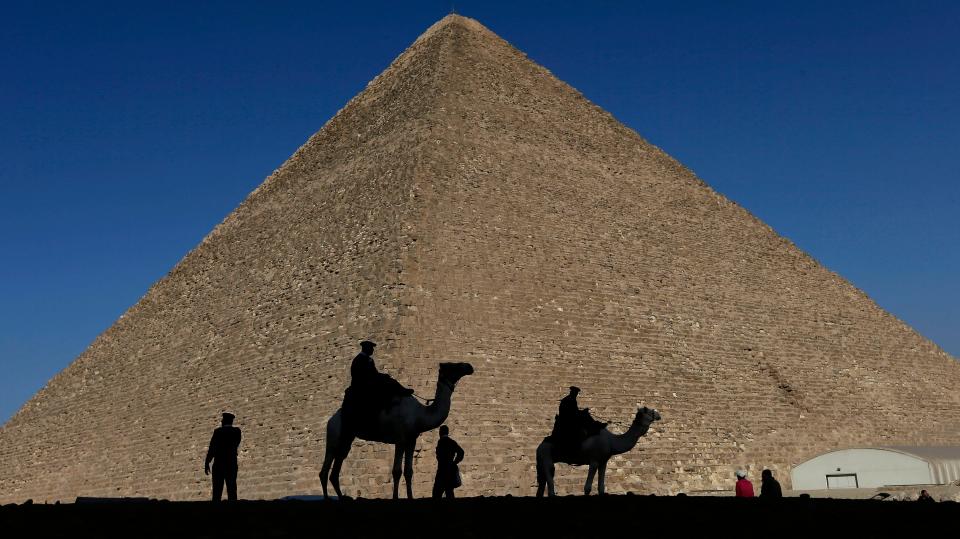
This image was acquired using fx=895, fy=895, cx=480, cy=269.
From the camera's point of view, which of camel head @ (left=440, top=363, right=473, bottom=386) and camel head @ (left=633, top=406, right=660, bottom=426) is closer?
camel head @ (left=440, top=363, right=473, bottom=386)

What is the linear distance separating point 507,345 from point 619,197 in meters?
9.16

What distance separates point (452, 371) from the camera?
29.1ft

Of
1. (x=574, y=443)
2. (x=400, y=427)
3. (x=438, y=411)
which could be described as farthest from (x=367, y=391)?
(x=574, y=443)

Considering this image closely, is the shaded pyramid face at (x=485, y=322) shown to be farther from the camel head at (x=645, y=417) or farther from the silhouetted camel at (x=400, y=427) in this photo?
the silhouetted camel at (x=400, y=427)

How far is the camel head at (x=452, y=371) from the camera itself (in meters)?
8.82

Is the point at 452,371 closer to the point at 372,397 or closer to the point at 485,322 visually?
the point at 372,397

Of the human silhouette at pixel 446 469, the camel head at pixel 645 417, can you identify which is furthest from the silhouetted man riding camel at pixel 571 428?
the human silhouette at pixel 446 469

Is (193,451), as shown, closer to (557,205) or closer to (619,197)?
(557,205)

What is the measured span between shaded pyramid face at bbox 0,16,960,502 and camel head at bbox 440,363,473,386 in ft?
Answer: 17.7

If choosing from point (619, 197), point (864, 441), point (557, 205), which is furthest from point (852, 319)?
point (557, 205)

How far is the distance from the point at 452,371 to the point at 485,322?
8555 millimetres

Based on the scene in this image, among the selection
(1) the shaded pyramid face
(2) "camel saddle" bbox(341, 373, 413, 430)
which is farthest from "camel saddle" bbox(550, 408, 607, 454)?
(1) the shaded pyramid face

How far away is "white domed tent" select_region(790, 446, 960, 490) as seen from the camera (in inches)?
648

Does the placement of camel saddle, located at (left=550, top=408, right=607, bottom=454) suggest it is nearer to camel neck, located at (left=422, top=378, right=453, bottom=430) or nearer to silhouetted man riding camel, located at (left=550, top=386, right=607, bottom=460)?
silhouetted man riding camel, located at (left=550, top=386, right=607, bottom=460)
